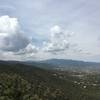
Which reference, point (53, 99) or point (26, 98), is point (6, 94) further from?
point (53, 99)

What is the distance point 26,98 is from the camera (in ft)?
272

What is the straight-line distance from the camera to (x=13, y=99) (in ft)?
254

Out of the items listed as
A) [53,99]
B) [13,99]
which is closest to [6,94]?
[13,99]

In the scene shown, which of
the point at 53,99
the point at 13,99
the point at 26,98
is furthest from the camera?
the point at 53,99

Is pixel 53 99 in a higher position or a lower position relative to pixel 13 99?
lower

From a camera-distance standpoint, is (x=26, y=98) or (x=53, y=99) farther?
(x=53, y=99)

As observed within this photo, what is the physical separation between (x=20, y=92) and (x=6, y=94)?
832cm

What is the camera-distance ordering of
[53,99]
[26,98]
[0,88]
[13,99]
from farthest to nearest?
[53,99] → [0,88] → [26,98] → [13,99]

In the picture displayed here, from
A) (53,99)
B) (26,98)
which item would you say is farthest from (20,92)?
(53,99)

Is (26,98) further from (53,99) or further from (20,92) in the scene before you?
(53,99)

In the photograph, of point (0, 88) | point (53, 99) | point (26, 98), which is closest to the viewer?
point (26, 98)

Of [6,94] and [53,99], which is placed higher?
[6,94]

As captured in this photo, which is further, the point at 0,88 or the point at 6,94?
the point at 0,88

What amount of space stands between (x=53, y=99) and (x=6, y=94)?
8037cm
